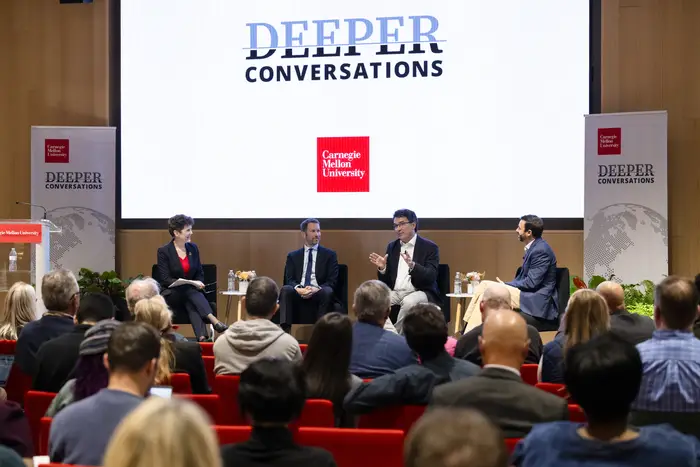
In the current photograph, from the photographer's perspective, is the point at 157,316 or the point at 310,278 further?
the point at 310,278

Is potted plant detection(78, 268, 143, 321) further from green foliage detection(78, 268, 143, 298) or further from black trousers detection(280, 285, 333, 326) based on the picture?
black trousers detection(280, 285, 333, 326)

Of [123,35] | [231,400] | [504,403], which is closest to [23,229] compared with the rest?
[123,35]

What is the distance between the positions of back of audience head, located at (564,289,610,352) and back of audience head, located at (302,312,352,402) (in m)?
1.09

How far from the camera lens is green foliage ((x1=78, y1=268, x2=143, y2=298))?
28.9 feet

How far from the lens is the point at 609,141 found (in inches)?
315

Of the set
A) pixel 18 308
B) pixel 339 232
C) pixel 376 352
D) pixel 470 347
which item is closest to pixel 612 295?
pixel 470 347

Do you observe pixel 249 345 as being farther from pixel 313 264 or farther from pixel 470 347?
pixel 313 264

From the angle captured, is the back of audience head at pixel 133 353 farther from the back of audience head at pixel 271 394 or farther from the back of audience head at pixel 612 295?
the back of audience head at pixel 612 295

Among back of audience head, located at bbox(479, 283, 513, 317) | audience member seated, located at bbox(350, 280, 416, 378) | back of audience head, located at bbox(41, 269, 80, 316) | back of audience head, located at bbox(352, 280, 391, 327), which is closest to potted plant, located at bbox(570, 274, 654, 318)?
back of audience head, located at bbox(479, 283, 513, 317)

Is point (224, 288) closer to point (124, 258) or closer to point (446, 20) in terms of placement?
point (124, 258)

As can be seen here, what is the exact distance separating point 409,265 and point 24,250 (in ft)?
11.2

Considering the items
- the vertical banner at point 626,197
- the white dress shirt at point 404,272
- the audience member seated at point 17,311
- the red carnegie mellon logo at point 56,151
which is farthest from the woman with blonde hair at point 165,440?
the red carnegie mellon logo at point 56,151

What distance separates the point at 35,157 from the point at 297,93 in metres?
Answer: 2.90

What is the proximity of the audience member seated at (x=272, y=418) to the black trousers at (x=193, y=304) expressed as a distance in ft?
19.0
